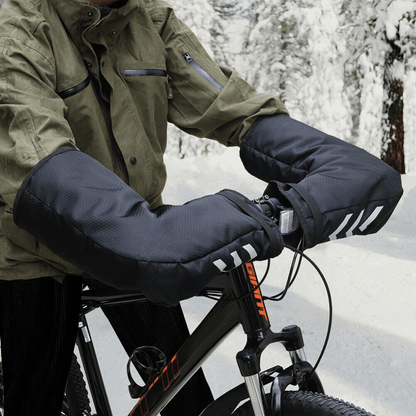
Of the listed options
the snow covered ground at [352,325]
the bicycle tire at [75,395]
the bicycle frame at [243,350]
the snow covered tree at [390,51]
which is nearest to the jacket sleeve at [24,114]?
the bicycle frame at [243,350]

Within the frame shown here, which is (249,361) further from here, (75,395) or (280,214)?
(75,395)

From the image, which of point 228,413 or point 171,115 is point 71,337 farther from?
point 171,115

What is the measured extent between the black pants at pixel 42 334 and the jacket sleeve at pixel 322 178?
70cm

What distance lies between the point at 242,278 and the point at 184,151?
69.6 ft

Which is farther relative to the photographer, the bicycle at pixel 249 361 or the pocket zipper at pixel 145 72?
the pocket zipper at pixel 145 72

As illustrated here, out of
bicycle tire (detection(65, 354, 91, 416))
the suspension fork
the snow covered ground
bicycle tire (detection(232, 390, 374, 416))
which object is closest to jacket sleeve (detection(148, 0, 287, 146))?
the suspension fork

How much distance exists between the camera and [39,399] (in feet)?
6.01

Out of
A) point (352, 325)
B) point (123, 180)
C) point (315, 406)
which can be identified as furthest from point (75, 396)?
point (352, 325)

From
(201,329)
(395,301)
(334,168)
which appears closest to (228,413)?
(201,329)

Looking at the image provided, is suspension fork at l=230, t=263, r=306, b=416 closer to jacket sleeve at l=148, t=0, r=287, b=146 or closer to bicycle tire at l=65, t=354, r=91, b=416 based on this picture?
jacket sleeve at l=148, t=0, r=287, b=146

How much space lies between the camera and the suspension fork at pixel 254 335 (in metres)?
1.41

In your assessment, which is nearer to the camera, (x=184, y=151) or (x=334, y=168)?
(x=334, y=168)

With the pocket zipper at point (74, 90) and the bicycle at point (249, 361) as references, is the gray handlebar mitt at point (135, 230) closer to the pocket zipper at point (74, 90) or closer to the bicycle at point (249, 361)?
the bicycle at point (249, 361)

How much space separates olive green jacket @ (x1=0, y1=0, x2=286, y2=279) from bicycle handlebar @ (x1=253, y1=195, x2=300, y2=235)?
1.56 feet
